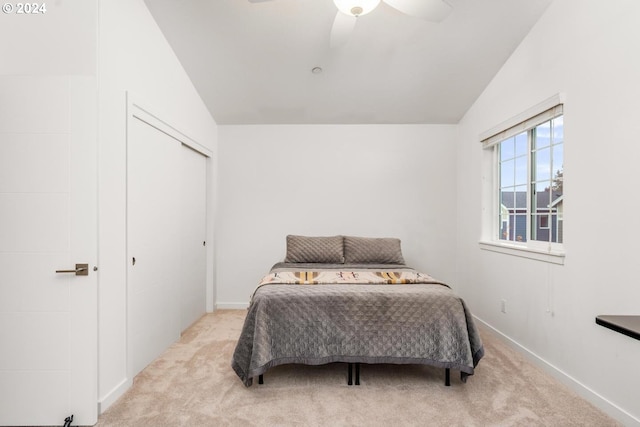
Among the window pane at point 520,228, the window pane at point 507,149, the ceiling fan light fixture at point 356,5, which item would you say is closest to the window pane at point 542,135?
the window pane at point 507,149

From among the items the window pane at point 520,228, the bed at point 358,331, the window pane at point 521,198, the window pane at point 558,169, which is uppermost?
the window pane at point 558,169

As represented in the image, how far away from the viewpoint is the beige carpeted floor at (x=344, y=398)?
74.5 inches

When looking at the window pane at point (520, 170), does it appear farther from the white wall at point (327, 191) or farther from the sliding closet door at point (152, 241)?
the sliding closet door at point (152, 241)

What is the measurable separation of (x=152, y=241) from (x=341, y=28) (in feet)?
6.59

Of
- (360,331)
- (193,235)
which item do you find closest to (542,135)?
(360,331)

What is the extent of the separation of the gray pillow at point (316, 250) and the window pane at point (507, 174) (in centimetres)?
171

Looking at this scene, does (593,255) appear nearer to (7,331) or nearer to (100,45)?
(100,45)

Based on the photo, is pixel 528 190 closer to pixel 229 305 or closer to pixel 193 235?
pixel 193 235

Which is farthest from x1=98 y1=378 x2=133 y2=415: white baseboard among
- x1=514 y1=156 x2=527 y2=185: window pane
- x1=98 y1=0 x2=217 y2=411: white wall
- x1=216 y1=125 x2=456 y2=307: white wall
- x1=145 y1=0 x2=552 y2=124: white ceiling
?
x1=514 y1=156 x2=527 y2=185: window pane

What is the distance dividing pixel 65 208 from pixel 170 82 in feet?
4.85

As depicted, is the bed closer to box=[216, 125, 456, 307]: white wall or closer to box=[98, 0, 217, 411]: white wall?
box=[98, 0, 217, 411]: white wall

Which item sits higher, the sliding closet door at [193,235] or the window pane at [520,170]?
the window pane at [520,170]

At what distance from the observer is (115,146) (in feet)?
6.77

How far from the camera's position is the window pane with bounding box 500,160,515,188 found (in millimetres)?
3221
